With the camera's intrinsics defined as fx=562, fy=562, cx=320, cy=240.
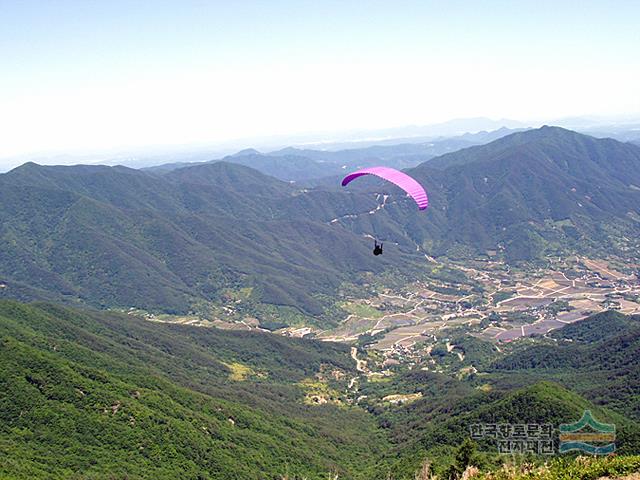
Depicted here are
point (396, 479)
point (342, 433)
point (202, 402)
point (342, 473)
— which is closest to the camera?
point (396, 479)

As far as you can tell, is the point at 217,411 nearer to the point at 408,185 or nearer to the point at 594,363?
the point at 408,185

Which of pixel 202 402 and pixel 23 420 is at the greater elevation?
pixel 23 420

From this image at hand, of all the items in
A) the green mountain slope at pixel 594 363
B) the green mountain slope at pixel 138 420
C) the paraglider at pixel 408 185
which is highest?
the paraglider at pixel 408 185

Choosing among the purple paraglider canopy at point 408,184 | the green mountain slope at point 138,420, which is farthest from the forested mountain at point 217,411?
the purple paraglider canopy at point 408,184

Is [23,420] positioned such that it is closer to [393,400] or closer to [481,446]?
[481,446]

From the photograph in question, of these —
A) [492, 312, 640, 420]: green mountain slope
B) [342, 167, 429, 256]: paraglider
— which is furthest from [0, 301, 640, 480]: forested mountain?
[342, 167, 429, 256]: paraglider

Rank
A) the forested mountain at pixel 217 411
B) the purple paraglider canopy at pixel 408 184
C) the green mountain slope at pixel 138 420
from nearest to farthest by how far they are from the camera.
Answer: the purple paraglider canopy at pixel 408 184
the green mountain slope at pixel 138 420
the forested mountain at pixel 217 411

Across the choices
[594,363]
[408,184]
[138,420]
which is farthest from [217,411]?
[594,363]

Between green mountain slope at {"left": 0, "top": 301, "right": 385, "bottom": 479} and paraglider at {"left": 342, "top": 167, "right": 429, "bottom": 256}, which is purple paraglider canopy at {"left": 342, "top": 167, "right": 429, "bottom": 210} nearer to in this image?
paraglider at {"left": 342, "top": 167, "right": 429, "bottom": 256}

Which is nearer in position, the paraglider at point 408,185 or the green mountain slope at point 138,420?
the paraglider at point 408,185

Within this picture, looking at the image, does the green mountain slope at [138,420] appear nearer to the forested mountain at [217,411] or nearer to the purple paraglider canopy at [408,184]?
the forested mountain at [217,411]

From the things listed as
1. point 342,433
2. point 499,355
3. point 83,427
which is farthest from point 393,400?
point 83,427
